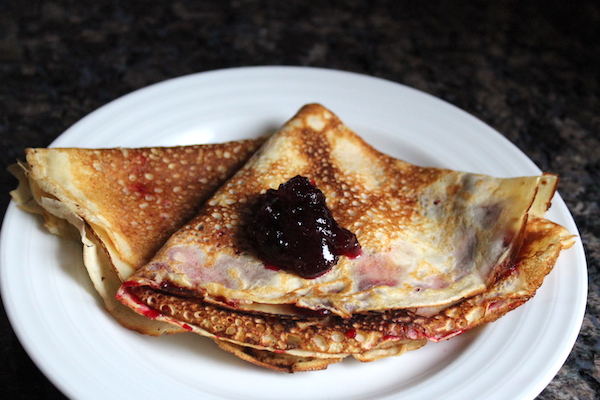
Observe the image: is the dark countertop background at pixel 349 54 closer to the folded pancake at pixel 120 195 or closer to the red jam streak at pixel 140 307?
the folded pancake at pixel 120 195

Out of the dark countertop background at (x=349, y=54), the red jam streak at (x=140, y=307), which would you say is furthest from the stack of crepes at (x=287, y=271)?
the dark countertop background at (x=349, y=54)

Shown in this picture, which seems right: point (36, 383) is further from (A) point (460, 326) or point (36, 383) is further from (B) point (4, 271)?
(A) point (460, 326)

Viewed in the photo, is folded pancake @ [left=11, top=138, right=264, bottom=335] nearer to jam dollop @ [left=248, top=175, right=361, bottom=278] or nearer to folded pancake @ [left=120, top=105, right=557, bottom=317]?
folded pancake @ [left=120, top=105, right=557, bottom=317]

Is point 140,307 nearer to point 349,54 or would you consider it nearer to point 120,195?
point 120,195

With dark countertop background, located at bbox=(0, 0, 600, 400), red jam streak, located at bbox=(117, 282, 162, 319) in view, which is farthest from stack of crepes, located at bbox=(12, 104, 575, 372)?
dark countertop background, located at bbox=(0, 0, 600, 400)

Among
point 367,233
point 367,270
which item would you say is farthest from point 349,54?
point 367,270
